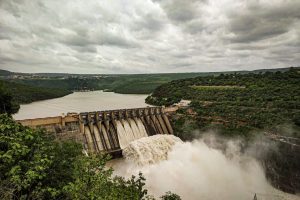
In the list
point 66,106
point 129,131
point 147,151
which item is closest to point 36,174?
point 147,151

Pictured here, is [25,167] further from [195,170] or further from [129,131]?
[129,131]

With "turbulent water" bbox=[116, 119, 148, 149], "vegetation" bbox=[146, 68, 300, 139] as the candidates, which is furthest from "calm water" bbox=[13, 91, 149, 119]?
"turbulent water" bbox=[116, 119, 148, 149]

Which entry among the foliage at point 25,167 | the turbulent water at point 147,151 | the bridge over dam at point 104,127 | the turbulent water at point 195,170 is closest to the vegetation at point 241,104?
the turbulent water at point 195,170

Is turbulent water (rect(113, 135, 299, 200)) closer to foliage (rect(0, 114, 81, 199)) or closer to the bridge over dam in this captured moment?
the bridge over dam

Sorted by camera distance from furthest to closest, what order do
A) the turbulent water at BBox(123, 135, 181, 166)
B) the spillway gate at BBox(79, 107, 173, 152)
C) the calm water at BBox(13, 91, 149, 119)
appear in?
the calm water at BBox(13, 91, 149, 119) → the spillway gate at BBox(79, 107, 173, 152) → the turbulent water at BBox(123, 135, 181, 166)

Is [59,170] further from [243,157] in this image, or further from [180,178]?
[243,157]

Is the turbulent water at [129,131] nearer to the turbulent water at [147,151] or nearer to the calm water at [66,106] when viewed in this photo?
the turbulent water at [147,151]

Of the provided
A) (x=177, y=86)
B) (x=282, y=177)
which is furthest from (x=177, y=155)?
(x=177, y=86)

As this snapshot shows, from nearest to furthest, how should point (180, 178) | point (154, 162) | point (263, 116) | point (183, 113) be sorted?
1. point (180, 178)
2. point (154, 162)
3. point (263, 116)
4. point (183, 113)
